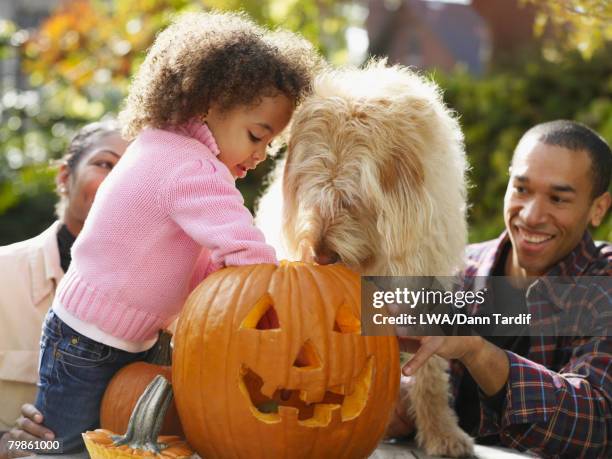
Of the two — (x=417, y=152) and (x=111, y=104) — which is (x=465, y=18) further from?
(x=417, y=152)

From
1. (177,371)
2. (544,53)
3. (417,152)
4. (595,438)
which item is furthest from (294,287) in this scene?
(544,53)

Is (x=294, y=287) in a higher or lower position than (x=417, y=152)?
Answer: lower

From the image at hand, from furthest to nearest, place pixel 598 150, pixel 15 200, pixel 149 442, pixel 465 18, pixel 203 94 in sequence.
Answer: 1. pixel 465 18
2. pixel 15 200
3. pixel 598 150
4. pixel 203 94
5. pixel 149 442

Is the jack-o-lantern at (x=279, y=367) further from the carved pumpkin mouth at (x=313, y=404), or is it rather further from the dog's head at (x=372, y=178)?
the dog's head at (x=372, y=178)

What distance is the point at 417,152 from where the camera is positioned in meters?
2.82

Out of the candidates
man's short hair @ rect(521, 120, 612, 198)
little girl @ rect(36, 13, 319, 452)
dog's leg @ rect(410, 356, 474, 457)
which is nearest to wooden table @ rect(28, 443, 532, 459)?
dog's leg @ rect(410, 356, 474, 457)

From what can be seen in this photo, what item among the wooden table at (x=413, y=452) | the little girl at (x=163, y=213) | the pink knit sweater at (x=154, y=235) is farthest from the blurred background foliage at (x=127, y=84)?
the pink knit sweater at (x=154, y=235)

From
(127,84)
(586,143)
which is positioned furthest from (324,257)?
(127,84)

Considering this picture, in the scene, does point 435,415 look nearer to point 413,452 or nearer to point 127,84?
point 413,452

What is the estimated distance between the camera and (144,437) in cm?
229

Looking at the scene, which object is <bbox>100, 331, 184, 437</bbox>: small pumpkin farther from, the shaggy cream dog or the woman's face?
the woman's face

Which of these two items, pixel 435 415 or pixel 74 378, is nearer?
pixel 74 378

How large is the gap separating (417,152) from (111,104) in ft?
26.6

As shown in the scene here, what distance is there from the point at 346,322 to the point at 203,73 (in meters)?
0.96
